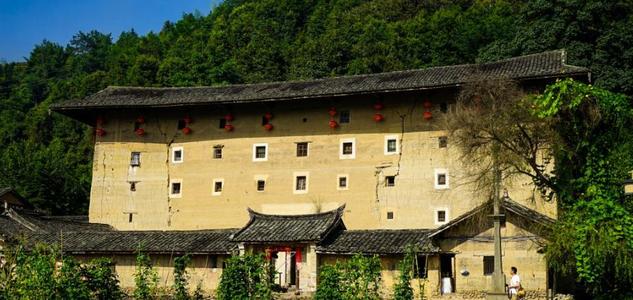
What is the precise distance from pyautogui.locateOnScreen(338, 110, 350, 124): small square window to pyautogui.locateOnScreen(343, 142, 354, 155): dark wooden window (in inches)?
30.6

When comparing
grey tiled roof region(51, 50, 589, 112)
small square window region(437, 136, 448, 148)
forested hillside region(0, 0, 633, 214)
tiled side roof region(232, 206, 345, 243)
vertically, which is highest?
forested hillside region(0, 0, 633, 214)

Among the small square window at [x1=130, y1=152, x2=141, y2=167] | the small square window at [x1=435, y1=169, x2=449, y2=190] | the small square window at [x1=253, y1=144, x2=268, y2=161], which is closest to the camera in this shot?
the small square window at [x1=435, y1=169, x2=449, y2=190]

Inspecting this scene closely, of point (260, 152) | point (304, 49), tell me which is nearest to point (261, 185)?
point (260, 152)

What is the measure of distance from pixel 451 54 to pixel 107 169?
23.2 meters

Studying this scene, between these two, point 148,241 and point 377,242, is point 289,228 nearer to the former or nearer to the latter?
point 377,242

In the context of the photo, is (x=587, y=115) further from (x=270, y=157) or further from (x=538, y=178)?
(x=270, y=157)

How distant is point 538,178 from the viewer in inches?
779

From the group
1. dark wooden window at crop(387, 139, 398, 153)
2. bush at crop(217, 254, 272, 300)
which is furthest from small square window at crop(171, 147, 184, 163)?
bush at crop(217, 254, 272, 300)

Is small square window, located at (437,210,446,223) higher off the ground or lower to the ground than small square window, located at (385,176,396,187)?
lower

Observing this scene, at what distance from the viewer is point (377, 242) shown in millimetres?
22031

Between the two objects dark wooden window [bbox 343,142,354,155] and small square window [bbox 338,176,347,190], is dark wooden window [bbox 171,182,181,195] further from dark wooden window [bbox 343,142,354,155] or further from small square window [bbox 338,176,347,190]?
dark wooden window [bbox 343,142,354,155]

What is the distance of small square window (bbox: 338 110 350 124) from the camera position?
→ 27.4 m

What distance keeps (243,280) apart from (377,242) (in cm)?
625

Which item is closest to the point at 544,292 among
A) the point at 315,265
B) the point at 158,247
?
the point at 315,265
